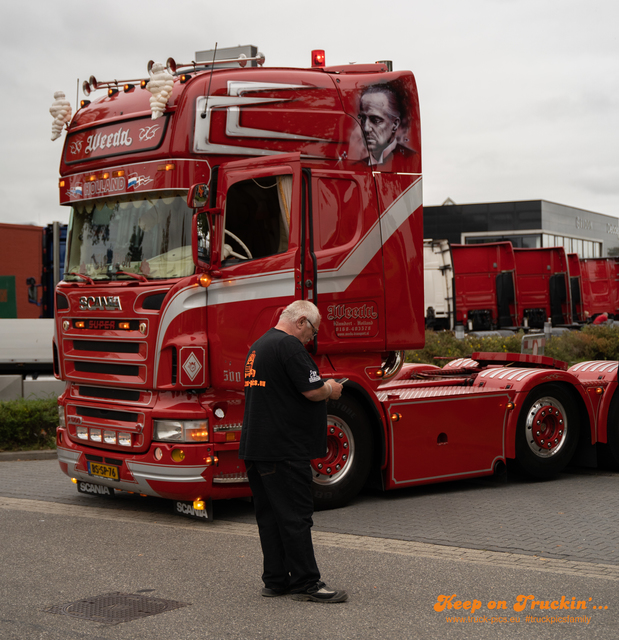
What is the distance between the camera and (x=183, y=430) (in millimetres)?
7215

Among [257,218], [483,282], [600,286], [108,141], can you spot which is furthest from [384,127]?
[600,286]

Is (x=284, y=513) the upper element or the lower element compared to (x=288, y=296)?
lower

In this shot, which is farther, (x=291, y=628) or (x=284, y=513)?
(x=284, y=513)

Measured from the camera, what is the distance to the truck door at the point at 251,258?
24.0ft

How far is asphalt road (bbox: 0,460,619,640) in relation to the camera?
4828mm

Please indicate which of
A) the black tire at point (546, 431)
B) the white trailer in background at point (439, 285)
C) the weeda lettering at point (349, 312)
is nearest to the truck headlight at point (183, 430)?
the weeda lettering at point (349, 312)

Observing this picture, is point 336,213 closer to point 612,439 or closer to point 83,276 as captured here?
point 83,276

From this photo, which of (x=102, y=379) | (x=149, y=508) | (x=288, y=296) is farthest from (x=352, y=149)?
(x=149, y=508)

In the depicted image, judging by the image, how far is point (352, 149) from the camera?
8.13 meters

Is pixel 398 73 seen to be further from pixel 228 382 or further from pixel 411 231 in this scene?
pixel 228 382

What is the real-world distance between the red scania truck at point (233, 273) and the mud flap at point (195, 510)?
0.03 m

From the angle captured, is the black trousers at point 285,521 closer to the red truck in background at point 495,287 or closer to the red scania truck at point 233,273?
the red scania truck at point 233,273

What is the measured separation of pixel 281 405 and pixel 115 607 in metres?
1.60

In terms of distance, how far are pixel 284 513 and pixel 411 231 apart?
4.07m
